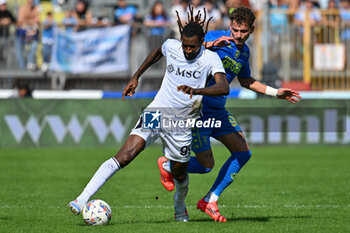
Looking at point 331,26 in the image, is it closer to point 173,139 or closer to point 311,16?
point 311,16

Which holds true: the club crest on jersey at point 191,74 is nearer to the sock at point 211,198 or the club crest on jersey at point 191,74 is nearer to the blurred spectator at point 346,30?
the sock at point 211,198

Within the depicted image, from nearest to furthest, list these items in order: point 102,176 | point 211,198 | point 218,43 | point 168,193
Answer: point 102,176 < point 218,43 < point 211,198 < point 168,193

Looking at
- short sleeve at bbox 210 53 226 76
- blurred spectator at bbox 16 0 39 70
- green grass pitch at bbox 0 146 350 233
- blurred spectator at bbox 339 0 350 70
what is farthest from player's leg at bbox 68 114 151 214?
blurred spectator at bbox 339 0 350 70

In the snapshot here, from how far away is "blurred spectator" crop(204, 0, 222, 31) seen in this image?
19022mm

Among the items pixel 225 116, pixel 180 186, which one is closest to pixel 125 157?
pixel 180 186

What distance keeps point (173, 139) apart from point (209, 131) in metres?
0.85

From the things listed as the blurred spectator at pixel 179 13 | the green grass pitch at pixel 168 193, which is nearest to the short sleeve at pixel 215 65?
the green grass pitch at pixel 168 193

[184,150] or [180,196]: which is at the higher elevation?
[184,150]

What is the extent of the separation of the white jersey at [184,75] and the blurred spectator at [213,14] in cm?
1109

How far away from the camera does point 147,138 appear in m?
7.85

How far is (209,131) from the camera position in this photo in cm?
859

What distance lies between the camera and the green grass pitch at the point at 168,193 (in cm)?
820

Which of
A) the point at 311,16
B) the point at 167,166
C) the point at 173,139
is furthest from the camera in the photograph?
the point at 311,16

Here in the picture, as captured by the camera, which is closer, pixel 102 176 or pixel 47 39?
pixel 102 176
